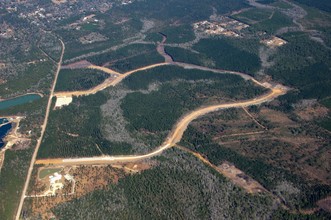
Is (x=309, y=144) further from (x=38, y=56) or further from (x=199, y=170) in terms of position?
(x=38, y=56)

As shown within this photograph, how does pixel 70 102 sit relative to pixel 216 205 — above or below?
below

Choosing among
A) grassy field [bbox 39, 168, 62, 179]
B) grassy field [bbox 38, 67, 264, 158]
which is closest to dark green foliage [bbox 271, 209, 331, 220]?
grassy field [bbox 38, 67, 264, 158]

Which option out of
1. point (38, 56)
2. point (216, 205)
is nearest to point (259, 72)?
point (216, 205)

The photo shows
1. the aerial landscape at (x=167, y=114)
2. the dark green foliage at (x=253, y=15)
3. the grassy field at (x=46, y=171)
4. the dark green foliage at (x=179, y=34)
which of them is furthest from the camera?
the dark green foliage at (x=253, y=15)

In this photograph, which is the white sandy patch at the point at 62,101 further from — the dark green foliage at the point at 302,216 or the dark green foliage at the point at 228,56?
the dark green foliage at the point at 302,216

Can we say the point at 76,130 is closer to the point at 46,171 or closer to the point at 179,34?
the point at 46,171

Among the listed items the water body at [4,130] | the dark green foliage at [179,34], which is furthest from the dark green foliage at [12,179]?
the dark green foliage at [179,34]
